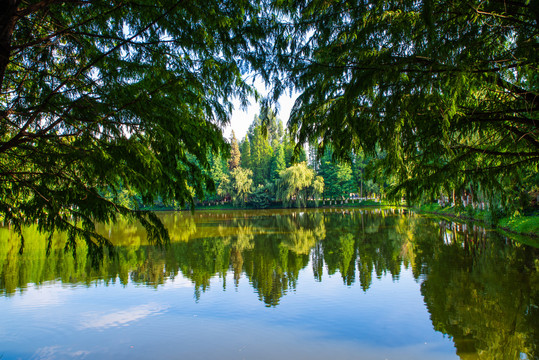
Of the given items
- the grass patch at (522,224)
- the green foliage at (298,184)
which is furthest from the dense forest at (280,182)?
the grass patch at (522,224)

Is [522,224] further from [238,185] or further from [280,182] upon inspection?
[238,185]

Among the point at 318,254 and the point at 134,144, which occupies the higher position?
the point at 134,144

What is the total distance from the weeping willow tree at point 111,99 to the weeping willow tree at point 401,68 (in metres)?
0.82

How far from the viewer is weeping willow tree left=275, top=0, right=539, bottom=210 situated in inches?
143

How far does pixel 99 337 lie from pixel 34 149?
4.18 m

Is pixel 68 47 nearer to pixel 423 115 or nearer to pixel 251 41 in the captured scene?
pixel 251 41

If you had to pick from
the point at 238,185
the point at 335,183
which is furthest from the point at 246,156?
the point at 335,183

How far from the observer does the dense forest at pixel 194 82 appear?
3.26m

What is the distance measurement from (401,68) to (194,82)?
6.72ft

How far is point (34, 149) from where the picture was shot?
3.39 m

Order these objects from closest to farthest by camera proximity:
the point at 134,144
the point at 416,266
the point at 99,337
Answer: the point at 134,144
the point at 99,337
the point at 416,266

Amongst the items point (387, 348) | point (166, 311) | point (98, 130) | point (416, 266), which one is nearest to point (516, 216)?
point (416, 266)

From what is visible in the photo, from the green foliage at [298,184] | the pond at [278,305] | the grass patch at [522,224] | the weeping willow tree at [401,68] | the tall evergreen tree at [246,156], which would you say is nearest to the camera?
the weeping willow tree at [401,68]

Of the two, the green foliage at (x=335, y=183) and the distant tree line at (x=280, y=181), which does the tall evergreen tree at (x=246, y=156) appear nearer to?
the distant tree line at (x=280, y=181)
